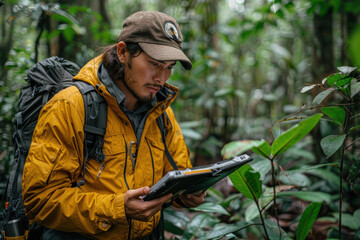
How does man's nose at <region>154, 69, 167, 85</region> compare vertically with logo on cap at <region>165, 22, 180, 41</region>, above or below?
below

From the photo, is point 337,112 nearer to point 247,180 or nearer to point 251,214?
point 247,180


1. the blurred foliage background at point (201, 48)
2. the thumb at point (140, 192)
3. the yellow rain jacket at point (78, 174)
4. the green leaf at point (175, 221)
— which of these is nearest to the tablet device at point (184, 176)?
the thumb at point (140, 192)

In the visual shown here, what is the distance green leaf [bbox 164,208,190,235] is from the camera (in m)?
2.32

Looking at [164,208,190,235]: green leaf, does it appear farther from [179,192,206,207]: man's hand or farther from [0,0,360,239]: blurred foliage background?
[0,0,360,239]: blurred foliage background

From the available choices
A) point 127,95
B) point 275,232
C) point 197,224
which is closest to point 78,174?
point 127,95

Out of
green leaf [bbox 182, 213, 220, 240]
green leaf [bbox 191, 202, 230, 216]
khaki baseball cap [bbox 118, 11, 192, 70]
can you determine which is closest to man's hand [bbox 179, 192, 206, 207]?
green leaf [bbox 191, 202, 230, 216]

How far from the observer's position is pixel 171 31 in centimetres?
182

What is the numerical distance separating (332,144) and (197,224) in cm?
122

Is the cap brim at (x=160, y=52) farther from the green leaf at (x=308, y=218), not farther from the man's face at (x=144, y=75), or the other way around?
the green leaf at (x=308, y=218)

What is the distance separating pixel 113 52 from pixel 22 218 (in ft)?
3.80

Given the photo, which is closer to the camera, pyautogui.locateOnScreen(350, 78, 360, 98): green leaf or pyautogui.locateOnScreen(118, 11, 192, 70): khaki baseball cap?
pyautogui.locateOnScreen(350, 78, 360, 98): green leaf

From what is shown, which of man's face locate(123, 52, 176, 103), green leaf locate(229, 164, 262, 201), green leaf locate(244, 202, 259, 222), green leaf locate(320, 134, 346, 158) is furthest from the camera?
green leaf locate(244, 202, 259, 222)

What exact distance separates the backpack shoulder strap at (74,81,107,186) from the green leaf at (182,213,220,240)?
0.99 m

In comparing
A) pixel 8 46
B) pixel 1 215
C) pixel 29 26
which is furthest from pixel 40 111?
pixel 29 26
